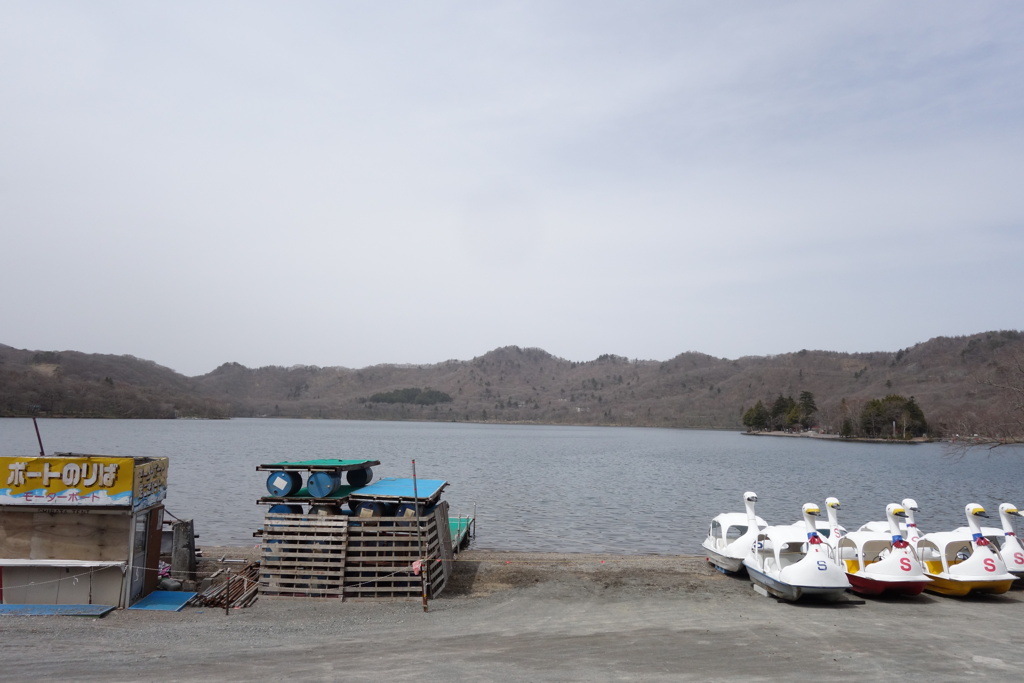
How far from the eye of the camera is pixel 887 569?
16469 mm

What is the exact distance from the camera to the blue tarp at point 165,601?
15.2m

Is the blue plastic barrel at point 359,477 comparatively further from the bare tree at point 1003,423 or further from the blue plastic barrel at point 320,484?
the bare tree at point 1003,423

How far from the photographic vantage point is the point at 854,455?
102000mm

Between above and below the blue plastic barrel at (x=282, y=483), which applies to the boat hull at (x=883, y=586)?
below

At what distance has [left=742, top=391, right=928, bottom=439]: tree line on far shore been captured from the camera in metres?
138

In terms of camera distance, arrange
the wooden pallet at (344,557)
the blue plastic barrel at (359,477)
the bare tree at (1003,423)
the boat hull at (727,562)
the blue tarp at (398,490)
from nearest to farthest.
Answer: the wooden pallet at (344,557) < the blue tarp at (398,490) < the blue plastic barrel at (359,477) < the boat hull at (727,562) < the bare tree at (1003,423)

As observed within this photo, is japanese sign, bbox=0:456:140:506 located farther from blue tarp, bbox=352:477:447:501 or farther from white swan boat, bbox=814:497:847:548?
white swan boat, bbox=814:497:847:548

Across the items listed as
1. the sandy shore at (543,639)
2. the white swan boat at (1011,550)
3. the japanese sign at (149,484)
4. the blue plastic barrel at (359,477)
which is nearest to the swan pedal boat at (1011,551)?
the white swan boat at (1011,550)

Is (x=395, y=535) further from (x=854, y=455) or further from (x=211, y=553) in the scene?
(x=854, y=455)

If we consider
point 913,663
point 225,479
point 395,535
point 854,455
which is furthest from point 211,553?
point 854,455

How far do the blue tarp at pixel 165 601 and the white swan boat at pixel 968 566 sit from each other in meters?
18.1

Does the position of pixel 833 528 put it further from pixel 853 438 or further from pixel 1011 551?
pixel 853 438

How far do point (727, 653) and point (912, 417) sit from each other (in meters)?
146

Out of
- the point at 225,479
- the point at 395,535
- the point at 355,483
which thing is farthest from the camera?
the point at 225,479
